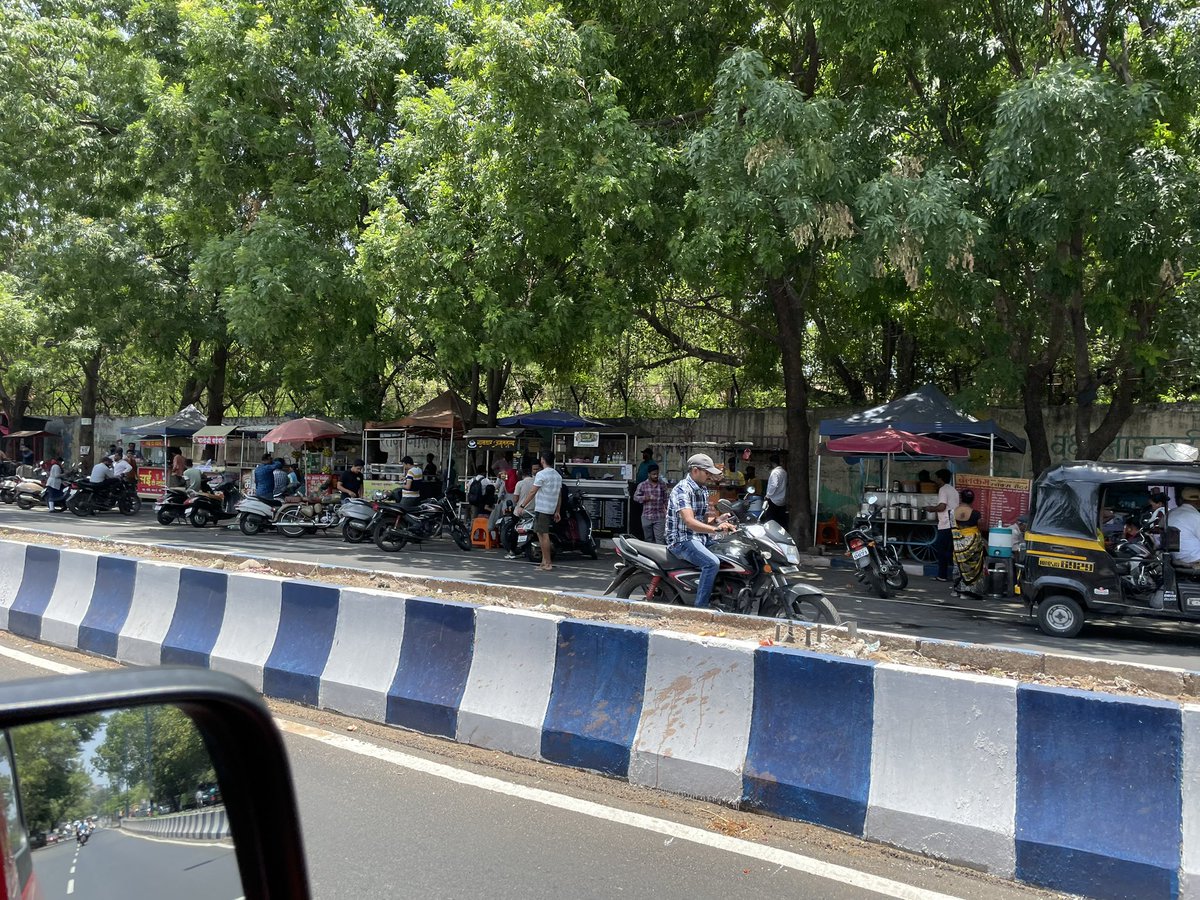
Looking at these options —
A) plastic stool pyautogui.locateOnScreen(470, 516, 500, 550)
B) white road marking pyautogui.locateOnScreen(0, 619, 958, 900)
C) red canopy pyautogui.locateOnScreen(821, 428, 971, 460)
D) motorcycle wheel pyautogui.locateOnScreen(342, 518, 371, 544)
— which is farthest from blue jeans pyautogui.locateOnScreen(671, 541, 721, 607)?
motorcycle wheel pyautogui.locateOnScreen(342, 518, 371, 544)

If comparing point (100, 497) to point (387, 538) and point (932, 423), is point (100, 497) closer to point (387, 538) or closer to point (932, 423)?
point (387, 538)

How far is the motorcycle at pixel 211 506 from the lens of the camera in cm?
1961

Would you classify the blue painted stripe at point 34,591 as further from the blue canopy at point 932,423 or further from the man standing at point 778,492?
the blue canopy at point 932,423

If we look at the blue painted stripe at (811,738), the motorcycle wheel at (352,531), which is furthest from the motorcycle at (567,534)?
the blue painted stripe at (811,738)

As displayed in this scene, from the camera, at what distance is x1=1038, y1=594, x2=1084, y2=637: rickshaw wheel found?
998 cm

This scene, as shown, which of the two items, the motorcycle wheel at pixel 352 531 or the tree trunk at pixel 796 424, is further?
the motorcycle wheel at pixel 352 531

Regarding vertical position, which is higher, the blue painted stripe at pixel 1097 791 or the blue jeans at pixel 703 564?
the blue jeans at pixel 703 564

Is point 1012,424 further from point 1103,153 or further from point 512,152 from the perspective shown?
point 512,152

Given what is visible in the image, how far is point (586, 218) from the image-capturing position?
1238 cm

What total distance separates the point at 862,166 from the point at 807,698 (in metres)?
8.67

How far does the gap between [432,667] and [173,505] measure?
1646 cm

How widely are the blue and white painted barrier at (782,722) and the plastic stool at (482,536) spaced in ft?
33.7

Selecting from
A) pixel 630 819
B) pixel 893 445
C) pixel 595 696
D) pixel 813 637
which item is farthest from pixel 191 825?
pixel 893 445

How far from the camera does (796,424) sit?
56.2ft
